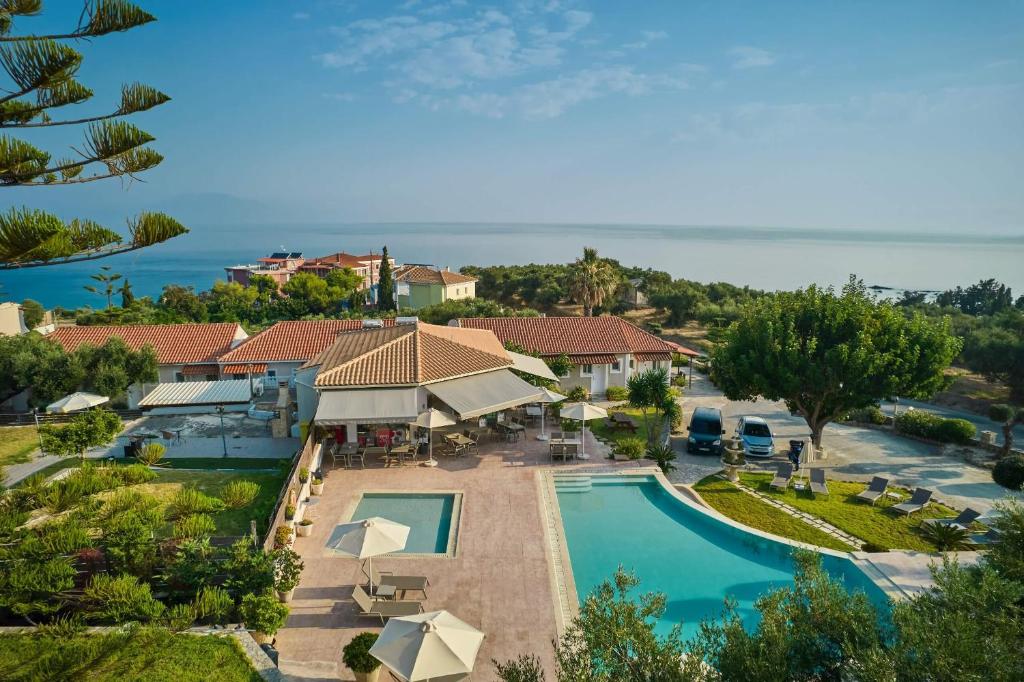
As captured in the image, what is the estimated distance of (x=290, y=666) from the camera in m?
11.4

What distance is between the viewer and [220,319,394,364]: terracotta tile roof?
35.4 meters

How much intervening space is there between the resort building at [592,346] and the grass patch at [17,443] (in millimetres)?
23575

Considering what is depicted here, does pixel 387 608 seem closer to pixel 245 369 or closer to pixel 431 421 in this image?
pixel 431 421

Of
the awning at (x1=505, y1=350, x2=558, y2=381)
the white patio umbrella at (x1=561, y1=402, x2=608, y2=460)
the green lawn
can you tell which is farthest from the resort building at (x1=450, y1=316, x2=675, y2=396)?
the green lawn

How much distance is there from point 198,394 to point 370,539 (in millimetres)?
20136

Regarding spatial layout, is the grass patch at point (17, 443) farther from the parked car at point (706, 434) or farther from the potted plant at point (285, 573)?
the parked car at point (706, 434)

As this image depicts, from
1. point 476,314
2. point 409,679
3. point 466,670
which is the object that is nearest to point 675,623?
point 466,670

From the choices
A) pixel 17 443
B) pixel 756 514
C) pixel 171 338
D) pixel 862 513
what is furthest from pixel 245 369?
pixel 862 513

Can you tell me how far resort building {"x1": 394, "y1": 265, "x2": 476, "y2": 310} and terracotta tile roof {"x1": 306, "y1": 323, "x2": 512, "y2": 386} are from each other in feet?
162

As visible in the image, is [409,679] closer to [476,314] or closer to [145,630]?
[145,630]

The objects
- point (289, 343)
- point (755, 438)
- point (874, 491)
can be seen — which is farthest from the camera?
point (289, 343)

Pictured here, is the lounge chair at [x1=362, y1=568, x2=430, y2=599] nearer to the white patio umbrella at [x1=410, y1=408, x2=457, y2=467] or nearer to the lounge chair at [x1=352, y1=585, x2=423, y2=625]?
the lounge chair at [x1=352, y1=585, x2=423, y2=625]

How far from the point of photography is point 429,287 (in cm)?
7981

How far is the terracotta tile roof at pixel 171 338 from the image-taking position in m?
36.7
